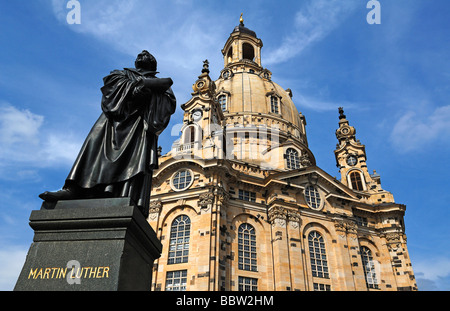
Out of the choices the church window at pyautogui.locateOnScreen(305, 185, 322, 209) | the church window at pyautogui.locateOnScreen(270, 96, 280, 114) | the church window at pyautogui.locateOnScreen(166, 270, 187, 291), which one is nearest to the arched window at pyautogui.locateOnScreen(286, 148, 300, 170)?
the church window at pyautogui.locateOnScreen(305, 185, 322, 209)

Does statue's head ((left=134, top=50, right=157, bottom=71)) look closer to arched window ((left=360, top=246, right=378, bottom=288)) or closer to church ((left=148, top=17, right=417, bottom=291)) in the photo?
church ((left=148, top=17, right=417, bottom=291))

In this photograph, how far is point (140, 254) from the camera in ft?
17.2

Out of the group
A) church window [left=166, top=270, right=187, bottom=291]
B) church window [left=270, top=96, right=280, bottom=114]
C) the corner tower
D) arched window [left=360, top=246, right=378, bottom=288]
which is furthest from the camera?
church window [left=270, top=96, right=280, bottom=114]

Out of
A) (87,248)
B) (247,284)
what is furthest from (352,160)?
(87,248)

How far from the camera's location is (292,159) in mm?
40250

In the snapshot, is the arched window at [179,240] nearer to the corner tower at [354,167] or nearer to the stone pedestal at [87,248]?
the corner tower at [354,167]

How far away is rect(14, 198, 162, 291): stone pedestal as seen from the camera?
4.50 m

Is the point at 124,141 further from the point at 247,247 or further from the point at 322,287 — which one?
the point at 322,287

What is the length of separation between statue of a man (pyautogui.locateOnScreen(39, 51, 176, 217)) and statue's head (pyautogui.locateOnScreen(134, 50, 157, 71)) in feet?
0.91

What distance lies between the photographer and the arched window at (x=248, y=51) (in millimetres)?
62969
